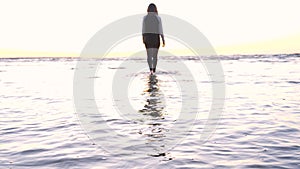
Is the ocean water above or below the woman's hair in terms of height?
below

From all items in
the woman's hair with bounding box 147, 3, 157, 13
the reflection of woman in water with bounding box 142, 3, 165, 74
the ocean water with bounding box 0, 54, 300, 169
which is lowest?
the ocean water with bounding box 0, 54, 300, 169

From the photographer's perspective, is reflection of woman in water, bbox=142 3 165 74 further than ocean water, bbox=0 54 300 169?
Yes

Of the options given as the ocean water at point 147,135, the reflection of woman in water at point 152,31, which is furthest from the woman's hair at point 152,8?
the ocean water at point 147,135

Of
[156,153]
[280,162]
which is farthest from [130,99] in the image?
[280,162]

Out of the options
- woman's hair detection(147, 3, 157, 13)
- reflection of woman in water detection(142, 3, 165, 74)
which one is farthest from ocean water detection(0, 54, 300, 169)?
woman's hair detection(147, 3, 157, 13)

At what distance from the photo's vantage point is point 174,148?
13.3 ft

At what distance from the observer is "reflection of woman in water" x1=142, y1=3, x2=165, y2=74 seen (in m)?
14.4

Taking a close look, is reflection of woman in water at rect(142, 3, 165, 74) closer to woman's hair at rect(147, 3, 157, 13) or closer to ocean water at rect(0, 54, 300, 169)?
woman's hair at rect(147, 3, 157, 13)

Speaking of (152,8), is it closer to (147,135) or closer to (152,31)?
(152,31)

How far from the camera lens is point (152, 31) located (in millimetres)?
14594

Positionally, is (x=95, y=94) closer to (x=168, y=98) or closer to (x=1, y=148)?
(x=168, y=98)

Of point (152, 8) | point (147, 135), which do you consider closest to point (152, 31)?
point (152, 8)

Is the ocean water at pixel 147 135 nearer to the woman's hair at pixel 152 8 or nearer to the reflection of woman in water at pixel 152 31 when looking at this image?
the reflection of woman in water at pixel 152 31

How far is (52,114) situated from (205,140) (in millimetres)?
3460
